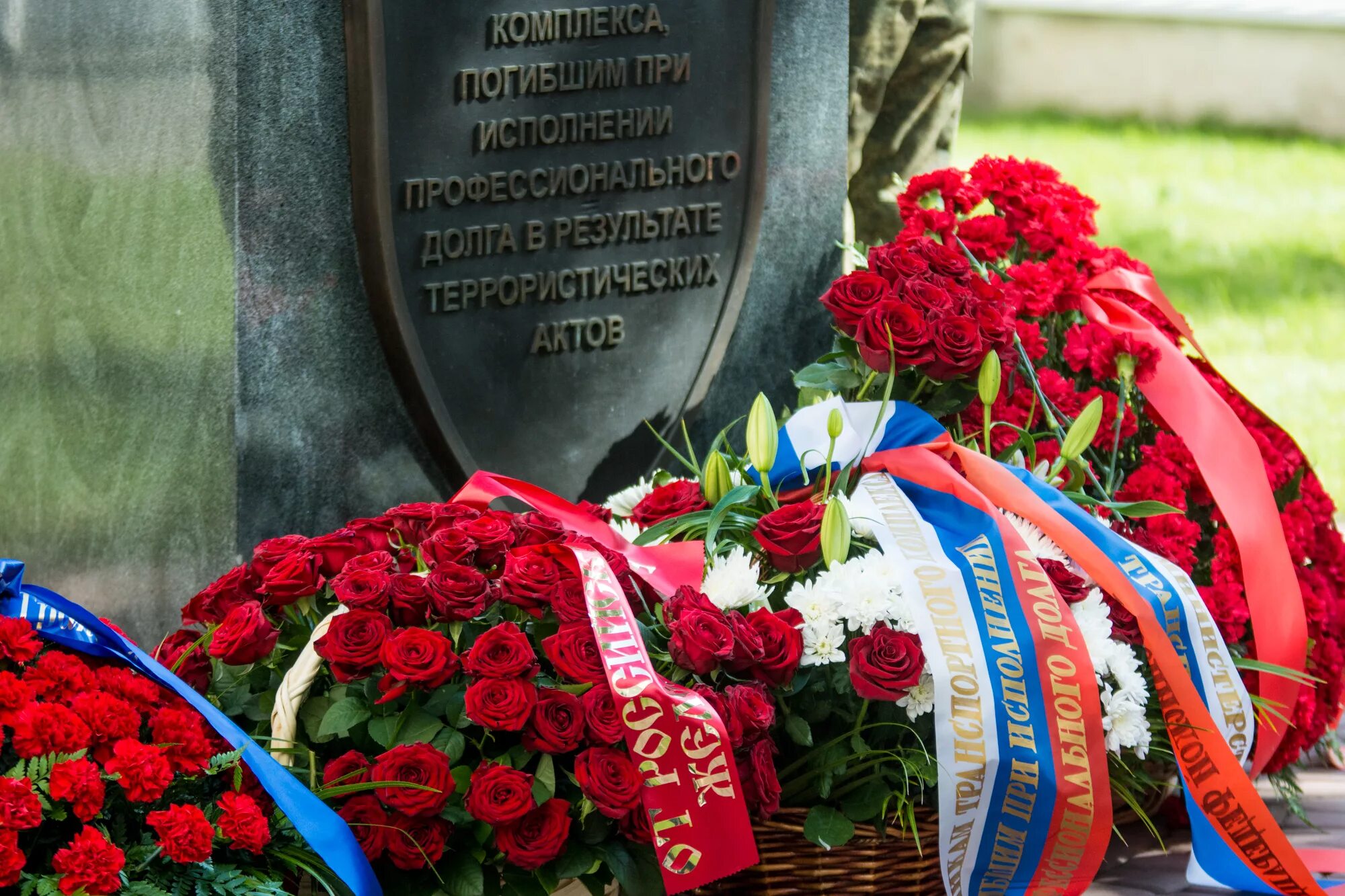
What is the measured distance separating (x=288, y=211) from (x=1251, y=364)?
534 centimetres

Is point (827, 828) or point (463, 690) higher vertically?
point (463, 690)

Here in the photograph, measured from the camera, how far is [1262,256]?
9.01 meters

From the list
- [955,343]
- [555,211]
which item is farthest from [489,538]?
[555,211]

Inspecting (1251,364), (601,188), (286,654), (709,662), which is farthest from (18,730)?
(1251,364)

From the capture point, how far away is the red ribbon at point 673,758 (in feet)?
6.58

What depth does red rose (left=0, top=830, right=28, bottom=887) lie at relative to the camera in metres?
1.65

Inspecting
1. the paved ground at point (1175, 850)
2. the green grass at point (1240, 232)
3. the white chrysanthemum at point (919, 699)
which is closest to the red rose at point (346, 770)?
the white chrysanthemum at point (919, 699)

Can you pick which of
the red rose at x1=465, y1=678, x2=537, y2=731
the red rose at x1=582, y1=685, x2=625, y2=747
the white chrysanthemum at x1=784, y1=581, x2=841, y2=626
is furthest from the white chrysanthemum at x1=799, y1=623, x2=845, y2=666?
the red rose at x1=465, y1=678, x2=537, y2=731

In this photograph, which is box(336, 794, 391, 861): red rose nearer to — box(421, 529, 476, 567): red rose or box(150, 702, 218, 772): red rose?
box(150, 702, 218, 772): red rose

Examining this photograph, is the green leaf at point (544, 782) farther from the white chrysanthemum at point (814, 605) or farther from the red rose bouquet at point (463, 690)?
the white chrysanthemum at point (814, 605)

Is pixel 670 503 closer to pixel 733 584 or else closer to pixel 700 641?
pixel 733 584

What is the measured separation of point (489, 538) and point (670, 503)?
0.47 metres

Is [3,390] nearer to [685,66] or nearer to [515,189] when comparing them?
[515,189]

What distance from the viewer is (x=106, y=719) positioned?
72.1 inches
